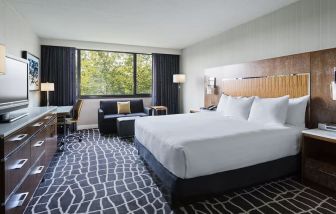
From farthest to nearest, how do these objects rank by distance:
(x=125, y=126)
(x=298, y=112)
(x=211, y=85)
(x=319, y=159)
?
1. (x=211, y=85)
2. (x=125, y=126)
3. (x=298, y=112)
4. (x=319, y=159)

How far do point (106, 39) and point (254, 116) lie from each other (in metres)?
4.35

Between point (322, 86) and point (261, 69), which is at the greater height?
point (261, 69)

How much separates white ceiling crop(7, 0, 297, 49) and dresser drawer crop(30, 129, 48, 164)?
6.90ft

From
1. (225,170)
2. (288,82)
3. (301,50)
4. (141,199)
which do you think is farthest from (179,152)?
(301,50)

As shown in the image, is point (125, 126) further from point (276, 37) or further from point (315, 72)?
point (315, 72)

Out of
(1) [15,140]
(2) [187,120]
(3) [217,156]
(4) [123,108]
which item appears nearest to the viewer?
(1) [15,140]

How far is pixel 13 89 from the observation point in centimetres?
259

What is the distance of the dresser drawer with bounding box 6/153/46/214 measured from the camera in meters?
1.63

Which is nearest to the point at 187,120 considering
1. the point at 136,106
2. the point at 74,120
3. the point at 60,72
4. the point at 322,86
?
the point at 322,86

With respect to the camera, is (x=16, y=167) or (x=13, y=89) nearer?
(x=16, y=167)

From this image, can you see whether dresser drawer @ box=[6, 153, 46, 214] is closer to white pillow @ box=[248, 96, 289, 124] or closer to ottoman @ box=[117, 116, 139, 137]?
ottoman @ box=[117, 116, 139, 137]

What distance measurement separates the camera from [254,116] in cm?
325

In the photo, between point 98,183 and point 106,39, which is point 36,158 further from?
point 106,39

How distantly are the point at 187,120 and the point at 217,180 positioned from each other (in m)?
1.40
